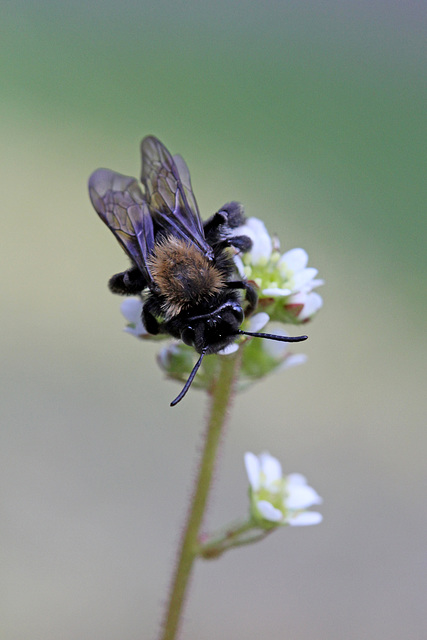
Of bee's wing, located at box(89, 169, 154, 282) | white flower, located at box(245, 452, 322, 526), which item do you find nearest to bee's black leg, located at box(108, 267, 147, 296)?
bee's wing, located at box(89, 169, 154, 282)

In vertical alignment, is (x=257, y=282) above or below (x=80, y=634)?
above

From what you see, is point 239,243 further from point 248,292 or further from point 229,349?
point 229,349

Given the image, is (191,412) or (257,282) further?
(191,412)

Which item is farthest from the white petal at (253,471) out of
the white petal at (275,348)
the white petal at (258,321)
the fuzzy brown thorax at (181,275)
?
the fuzzy brown thorax at (181,275)

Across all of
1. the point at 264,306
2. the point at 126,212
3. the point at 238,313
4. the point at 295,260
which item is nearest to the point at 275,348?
the point at 264,306

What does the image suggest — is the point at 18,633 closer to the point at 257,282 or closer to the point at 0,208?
the point at 257,282

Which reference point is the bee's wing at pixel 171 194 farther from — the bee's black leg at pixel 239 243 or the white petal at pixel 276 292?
the white petal at pixel 276 292

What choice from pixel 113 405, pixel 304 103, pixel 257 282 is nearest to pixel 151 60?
pixel 304 103
